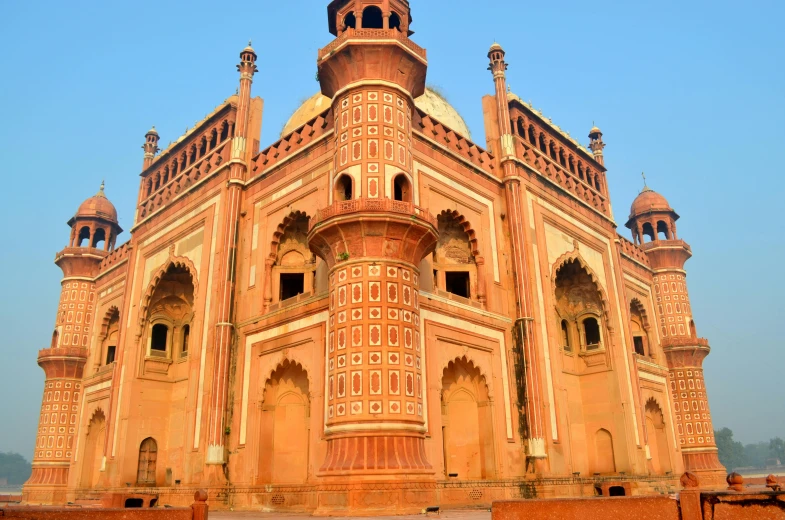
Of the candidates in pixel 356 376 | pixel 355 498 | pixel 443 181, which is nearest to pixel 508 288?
pixel 443 181

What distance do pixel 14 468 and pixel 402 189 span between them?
536 feet

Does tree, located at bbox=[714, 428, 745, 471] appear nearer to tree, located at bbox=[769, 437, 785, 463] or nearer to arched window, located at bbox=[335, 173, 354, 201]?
tree, located at bbox=[769, 437, 785, 463]

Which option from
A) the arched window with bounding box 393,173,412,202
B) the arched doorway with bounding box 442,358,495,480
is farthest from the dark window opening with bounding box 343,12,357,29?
the arched doorway with bounding box 442,358,495,480

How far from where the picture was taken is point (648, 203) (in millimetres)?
31359

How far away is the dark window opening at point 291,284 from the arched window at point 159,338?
6.87m

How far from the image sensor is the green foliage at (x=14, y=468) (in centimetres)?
13723

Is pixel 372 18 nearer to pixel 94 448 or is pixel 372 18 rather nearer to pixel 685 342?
pixel 94 448

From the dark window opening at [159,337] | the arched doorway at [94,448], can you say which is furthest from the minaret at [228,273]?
the arched doorway at [94,448]

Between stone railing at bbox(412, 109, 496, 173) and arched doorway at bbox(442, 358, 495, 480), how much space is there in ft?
21.0

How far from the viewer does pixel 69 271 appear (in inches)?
1135

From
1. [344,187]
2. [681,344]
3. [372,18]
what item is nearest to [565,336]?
[681,344]

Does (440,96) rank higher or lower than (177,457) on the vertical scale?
higher

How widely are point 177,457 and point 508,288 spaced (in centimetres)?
1144

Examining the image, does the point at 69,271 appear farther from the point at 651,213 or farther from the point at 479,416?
the point at 651,213
